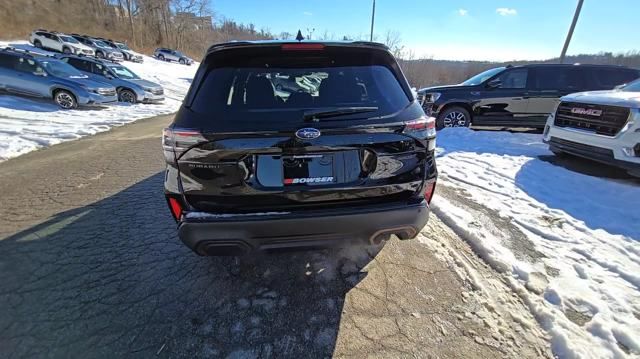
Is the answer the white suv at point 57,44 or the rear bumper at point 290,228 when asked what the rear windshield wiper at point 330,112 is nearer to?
the rear bumper at point 290,228

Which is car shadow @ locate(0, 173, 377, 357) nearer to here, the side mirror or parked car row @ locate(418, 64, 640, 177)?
parked car row @ locate(418, 64, 640, 177)

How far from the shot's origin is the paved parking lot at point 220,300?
2.08m

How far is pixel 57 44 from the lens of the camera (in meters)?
29.9

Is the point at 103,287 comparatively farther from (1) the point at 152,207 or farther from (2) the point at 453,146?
(2) the point at 453,146

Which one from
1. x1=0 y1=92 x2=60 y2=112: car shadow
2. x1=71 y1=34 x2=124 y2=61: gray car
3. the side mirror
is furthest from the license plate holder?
x1=71 y1=34 x2=124 y2=61: gray car

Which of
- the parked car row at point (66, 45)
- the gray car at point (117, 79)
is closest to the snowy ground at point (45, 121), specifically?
the gray car at point (117, 79)

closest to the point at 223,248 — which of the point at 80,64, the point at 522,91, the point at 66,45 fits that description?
the point at 522,91

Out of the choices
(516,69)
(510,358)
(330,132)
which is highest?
(516,69)

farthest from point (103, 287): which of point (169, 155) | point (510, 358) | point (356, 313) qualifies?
point (510, 358)

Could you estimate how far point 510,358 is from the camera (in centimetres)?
202

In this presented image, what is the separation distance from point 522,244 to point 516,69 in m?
7.40

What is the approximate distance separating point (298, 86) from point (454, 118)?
26.0 feet

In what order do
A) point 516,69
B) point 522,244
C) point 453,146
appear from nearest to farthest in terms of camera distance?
point 522,244, point 453,146, point 516,69

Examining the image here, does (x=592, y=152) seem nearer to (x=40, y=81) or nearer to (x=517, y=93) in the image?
(x=517, y=93)
